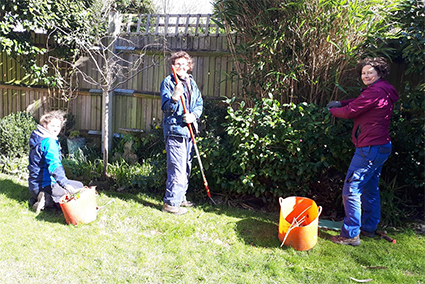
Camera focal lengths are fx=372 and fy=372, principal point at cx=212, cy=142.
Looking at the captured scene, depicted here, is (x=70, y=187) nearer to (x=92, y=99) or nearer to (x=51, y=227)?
(x=51, y=227)

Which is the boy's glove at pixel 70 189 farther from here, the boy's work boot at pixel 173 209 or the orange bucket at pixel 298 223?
the orange bucket at pixel 298 223

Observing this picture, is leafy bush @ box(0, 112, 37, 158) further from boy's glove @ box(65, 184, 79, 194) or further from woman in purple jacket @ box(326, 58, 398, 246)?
woman in purple jacket @ box(326, 58, 398, 246)

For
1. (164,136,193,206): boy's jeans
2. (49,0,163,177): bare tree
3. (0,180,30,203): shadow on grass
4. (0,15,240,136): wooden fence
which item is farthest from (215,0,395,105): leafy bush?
(0,180,30,203): shadow on grass

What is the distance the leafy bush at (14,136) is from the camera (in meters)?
6.17

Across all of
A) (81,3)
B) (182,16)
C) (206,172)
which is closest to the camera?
(206,172)

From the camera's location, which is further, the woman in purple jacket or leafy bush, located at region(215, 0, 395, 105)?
leafy bush, located at region(215, 0, 395, 105)

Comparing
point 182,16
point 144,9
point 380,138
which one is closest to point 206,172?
point 380,138

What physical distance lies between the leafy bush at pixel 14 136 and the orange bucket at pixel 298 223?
464 centimetres

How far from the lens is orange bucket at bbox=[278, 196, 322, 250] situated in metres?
3.47

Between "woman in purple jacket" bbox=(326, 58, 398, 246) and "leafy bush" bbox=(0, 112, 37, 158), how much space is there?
508cm

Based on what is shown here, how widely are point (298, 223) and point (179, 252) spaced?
1167 mm

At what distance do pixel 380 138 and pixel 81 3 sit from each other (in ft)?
17.6

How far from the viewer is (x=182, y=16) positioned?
590 cm

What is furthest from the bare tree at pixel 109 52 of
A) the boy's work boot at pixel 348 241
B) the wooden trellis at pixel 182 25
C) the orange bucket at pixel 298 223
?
the boy's work boot at pixel 348 241
